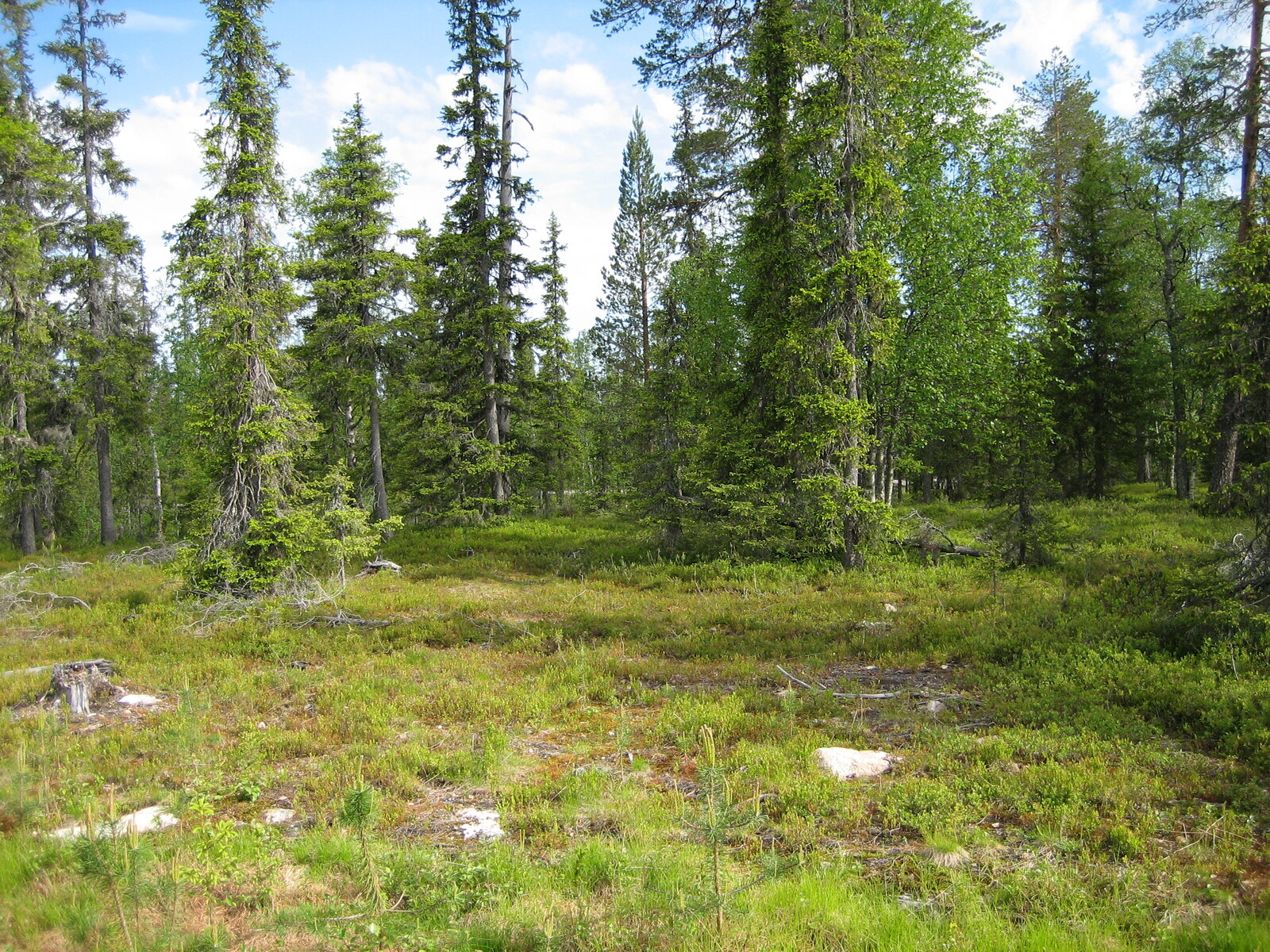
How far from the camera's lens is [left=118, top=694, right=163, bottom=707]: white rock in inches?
359

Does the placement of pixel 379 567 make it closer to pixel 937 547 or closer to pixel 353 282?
pixel 353 282

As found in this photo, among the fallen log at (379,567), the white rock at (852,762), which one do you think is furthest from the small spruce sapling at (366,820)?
the fallen log at (379,567)

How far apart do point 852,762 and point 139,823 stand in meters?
6.39

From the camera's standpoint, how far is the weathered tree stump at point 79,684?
8.70 meters

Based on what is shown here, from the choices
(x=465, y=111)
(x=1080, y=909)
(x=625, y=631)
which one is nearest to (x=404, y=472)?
(x=465, y=111)

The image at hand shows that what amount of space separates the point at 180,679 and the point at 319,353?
47.7 feet

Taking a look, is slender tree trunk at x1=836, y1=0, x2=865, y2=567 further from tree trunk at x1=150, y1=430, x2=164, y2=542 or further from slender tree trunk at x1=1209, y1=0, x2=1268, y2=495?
tree trunk at x1=150, y1=430, x2=164, y2=542

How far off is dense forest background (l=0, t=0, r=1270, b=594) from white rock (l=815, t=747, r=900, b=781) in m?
6.13

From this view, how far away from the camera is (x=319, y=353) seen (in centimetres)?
2223

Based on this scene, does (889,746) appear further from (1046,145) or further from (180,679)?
(1046,145)

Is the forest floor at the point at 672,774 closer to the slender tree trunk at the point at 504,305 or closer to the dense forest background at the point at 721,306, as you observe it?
the dense forest background at the point at 721,306

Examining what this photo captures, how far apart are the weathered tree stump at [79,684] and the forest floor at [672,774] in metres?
0.19

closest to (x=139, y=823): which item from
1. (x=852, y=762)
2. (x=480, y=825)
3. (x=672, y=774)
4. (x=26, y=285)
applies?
(x=480, y=825)

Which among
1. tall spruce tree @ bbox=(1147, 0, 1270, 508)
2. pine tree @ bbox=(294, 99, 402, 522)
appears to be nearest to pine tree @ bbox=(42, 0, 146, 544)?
pine tree @ bbox=(294, 99, 402, 522)
